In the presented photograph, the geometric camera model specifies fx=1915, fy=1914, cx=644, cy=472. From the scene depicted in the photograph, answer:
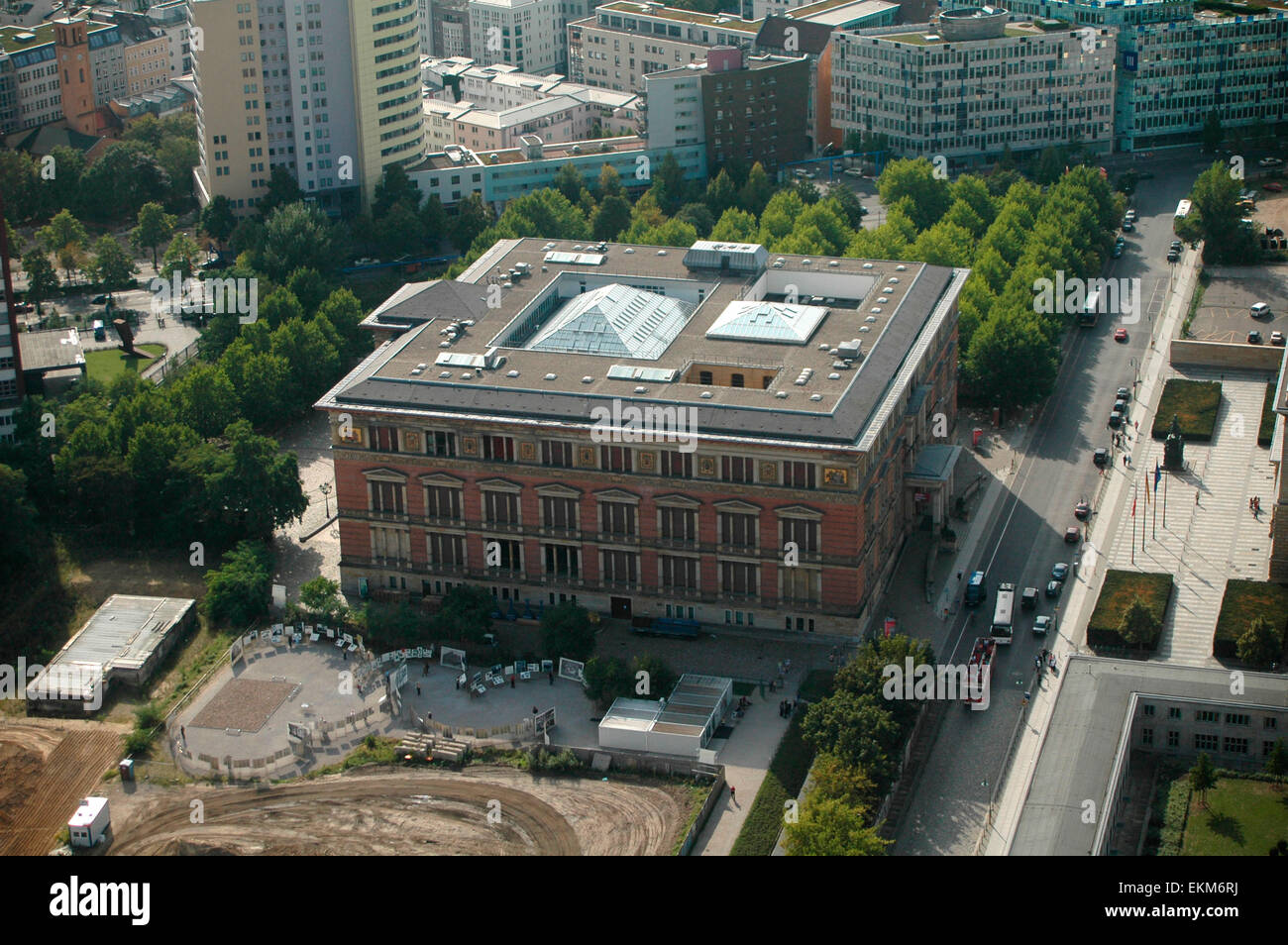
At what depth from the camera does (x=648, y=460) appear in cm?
13438

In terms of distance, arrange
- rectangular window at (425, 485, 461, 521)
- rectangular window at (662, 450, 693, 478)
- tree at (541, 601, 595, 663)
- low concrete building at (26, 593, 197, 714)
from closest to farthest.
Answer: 1. low concrete building at (26, 593, 197, 714)
2. tree at (541, 601, 595, 663)
3. rectangular window at (662, 450, 693, 478)
4. rectangular window at (425, 485, 461, 521)

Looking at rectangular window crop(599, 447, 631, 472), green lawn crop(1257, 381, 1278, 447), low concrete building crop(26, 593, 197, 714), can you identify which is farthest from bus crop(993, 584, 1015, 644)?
low concrete building crop(26, 593, 197, 714)

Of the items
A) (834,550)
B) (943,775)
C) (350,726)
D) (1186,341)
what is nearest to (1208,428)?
(1186,341)

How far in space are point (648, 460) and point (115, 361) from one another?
3144 inches

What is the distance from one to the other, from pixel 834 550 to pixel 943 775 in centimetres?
1947

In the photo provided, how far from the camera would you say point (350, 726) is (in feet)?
414

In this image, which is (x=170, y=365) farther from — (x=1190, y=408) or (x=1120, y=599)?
(x=1190, y=408)

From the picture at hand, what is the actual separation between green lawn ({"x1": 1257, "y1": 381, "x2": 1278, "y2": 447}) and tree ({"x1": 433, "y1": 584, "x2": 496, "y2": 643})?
7036 cm

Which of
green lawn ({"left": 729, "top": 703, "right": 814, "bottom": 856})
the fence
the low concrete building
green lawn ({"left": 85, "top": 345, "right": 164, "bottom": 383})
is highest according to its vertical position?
the fence

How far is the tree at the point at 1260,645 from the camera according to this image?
421 feet

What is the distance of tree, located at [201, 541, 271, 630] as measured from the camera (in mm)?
139750

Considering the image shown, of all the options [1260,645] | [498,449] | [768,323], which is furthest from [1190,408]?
[498,449]

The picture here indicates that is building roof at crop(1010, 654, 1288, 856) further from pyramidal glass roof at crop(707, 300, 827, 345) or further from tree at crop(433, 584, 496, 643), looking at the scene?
tree at crop(433, 584, 496, 643)
